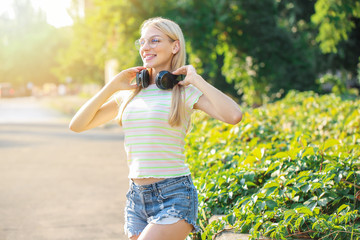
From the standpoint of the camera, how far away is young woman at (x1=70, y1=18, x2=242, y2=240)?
2.68m

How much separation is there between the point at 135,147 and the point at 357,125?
13.0ft

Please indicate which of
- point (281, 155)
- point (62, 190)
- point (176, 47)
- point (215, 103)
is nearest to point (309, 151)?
point (281, 155)

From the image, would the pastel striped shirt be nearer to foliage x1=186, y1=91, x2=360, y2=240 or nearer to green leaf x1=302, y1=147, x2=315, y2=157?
foliage x1=186, y1=91, x2=360, y2=240

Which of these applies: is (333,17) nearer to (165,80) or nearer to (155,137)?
(165,80)

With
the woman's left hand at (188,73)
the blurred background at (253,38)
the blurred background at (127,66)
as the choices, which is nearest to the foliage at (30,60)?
the blurred background at (127,66)

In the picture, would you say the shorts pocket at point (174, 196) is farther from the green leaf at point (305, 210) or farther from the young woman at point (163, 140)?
the green leaf at point (305, 210)

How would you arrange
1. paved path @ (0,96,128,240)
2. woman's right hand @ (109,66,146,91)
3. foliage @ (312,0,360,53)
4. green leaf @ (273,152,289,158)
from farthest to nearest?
foliage @ (312,0,360,53)
paved path @ (0,96,128,240)
green leaf @ (273,152,289,158)
woman's right hand @ (109,66,146,91)

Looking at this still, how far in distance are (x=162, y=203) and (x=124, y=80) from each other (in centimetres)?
81

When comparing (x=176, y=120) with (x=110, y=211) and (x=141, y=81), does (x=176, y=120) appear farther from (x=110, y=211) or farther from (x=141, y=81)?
(x=110, y=211)

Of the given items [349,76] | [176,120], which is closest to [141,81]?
[176,120]

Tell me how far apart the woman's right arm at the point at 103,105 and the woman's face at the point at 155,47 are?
0.29ft

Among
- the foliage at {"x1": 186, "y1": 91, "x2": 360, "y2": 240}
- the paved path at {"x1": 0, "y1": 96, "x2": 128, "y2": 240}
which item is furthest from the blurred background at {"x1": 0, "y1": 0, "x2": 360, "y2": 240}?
the foliage at {"x1": 186, "y1": 91, "x2": 360, "y2": 240}

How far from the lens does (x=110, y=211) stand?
6406 millimetres

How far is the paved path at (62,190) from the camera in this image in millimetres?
5566
